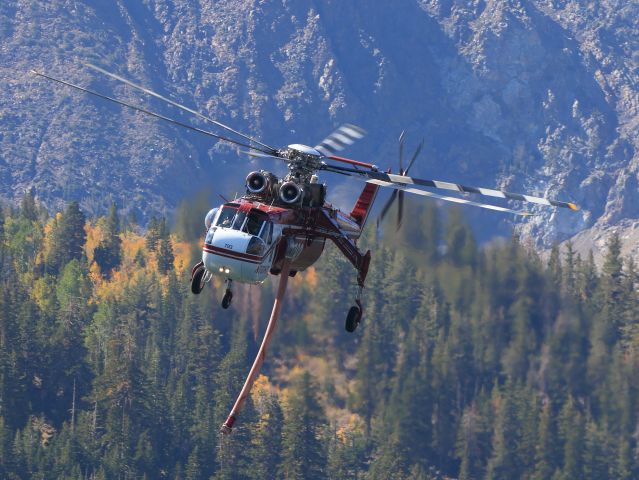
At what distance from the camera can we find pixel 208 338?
653ft

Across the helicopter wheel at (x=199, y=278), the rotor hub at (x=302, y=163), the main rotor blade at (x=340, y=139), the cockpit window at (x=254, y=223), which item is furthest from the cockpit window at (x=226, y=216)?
the main rotor blade at (x=340, y=139)

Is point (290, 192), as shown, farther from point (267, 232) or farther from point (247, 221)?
point (247, 221)

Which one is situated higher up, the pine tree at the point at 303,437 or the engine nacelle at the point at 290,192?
the engine nacelle at the point at 290,192

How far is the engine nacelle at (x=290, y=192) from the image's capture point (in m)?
76.0

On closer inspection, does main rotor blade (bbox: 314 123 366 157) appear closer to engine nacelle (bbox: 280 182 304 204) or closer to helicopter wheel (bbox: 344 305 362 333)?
engine nacelle (bbox: 280 182 304 204)

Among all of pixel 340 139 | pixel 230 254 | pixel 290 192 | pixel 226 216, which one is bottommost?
pixel 230 254

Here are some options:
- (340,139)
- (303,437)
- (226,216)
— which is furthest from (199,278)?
(303,437)

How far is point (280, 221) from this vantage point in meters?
75.9

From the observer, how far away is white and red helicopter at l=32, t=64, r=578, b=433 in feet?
241

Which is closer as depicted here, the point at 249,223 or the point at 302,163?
the point at 249,223

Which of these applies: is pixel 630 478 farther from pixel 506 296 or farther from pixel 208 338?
Answer: pixel 208 338

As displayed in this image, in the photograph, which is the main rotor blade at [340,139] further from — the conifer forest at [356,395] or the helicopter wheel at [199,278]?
the conifer forest at [356,395]

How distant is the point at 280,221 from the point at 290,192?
1224 millimetres

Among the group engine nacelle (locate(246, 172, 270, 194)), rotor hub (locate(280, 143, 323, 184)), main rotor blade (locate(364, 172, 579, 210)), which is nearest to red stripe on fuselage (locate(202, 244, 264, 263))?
engine nacelle (locate(246, 172, 270, 194))
